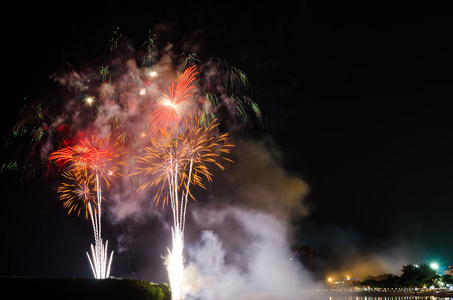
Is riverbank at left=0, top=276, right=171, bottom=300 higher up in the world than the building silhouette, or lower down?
lower down

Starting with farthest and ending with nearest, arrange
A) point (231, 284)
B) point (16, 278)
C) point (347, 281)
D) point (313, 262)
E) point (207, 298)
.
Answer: point (313, 262) < point (347, 281) < point (231, 284) < point (207, 298) < point (16, 278)

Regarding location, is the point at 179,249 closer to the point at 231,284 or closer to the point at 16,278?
the point at 16,278

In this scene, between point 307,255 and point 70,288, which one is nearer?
point 70,288

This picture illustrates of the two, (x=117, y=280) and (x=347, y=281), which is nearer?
(x=117, y=280)

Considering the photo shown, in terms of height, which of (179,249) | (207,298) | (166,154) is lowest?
(207,298)

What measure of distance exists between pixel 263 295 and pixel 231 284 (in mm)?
6734

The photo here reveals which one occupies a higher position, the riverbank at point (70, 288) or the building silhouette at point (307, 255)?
the building silhouette at point (307, 255)

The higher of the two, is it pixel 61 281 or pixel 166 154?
pixel 166 154

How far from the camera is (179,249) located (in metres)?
25.0

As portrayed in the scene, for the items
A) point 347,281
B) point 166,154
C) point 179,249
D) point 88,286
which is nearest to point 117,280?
point 88,286

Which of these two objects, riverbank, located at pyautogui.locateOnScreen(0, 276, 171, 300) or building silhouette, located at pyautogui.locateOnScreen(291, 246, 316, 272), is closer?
riverbank, located at pyautogui.locateOnScreen(0, 276, 171, 300)

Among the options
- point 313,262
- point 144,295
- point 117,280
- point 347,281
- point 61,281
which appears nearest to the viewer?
point 61,281

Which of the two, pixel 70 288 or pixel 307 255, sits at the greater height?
pixel 307 255

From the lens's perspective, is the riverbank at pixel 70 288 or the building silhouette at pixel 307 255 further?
the building silhouette at pixel 307 255
